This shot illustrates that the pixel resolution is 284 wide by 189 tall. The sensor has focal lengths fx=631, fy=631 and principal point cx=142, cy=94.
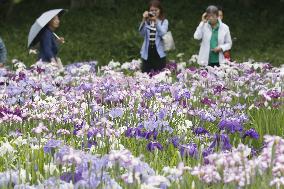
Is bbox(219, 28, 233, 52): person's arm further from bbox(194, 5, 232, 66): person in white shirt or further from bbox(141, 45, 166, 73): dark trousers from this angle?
bbox(141, 45, 166, 73): dark trousers

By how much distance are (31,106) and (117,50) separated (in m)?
13.0

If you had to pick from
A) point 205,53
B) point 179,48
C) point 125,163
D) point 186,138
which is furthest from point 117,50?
point 125,163

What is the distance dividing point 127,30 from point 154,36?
9.43m

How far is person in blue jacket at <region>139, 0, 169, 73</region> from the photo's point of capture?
12500 millimetres

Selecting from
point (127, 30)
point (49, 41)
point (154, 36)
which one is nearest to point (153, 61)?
point (154, 36)

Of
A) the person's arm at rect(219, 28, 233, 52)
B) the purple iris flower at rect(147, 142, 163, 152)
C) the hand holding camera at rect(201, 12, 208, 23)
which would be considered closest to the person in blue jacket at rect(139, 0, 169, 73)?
the hand holding camera at rect(201, 12, 208, 23)

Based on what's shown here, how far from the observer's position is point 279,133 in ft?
20.1

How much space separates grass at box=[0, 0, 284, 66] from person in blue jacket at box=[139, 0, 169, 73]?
482cm

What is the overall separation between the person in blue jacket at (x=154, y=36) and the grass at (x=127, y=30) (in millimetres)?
4821

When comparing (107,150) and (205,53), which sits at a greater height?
(205,53)

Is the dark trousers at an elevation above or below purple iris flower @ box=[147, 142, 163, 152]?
above

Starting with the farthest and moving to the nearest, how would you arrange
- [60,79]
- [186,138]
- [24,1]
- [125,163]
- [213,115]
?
[24,1] < [60,79] < [213,115] < [186,138] < [125,163]

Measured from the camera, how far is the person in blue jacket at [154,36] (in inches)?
492

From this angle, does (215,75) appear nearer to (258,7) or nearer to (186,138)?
(186,138)
